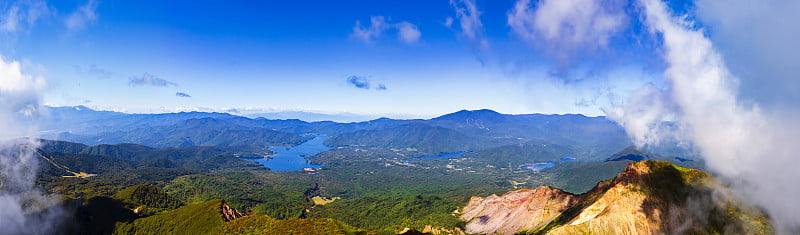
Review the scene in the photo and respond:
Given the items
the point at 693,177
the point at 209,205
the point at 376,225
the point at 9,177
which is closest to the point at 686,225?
the point at 693,177

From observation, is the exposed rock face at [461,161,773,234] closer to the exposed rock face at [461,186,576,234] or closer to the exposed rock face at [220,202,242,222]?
the exposed rock face at [461,186,576,234]

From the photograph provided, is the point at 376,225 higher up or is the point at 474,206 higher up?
the point at 474,206

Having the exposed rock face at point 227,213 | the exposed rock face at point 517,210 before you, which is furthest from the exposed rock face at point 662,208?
the exposed rock face at point 227,213

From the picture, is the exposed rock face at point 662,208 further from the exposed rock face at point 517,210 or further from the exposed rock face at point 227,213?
the exposed rock face at point 227,213

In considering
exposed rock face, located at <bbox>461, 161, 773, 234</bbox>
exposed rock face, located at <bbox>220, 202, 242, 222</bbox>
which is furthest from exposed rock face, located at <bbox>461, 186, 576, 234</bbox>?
exposed rock face, located at <bbox>220, 202, 242, 222</bbox>

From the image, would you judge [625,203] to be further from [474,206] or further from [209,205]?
[209,205]

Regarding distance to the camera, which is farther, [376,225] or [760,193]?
[376,225]

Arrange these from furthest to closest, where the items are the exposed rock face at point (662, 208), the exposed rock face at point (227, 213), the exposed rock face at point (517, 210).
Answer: the exposed rock face at point (517, 210) < the exposed rock face at point (227, 213) < the exposed rock face at point (662, 208)

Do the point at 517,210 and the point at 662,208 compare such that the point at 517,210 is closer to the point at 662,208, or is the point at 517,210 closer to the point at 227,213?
the point at 662,208
